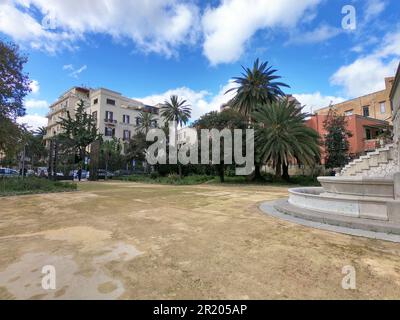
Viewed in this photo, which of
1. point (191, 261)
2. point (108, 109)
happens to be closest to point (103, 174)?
point (108, 109)

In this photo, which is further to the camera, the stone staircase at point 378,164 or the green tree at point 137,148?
the green tree at point 137,148

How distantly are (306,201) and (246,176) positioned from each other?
22.4 m

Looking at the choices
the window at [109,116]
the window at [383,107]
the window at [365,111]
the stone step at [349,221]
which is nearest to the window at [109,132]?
the window at [109,116]

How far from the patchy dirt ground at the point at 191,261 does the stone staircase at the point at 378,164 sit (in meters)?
9.07

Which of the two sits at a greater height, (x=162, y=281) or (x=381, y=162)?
(x=381, y=162)

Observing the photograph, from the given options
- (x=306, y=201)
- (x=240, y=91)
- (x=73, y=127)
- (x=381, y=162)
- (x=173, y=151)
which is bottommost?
(x=306, y=201)

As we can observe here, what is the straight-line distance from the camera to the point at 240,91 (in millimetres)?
30938

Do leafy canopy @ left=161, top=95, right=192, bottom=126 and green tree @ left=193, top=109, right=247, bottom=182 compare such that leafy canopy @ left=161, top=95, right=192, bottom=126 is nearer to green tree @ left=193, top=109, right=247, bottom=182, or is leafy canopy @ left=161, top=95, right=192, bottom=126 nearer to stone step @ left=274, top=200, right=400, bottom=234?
green tree @ left=193, top=109, right=247, bottom=182

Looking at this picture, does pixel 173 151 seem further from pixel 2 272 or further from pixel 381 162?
pixel 2 272

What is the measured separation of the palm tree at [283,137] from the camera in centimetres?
2236

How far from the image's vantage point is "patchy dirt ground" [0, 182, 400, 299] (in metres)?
2.64

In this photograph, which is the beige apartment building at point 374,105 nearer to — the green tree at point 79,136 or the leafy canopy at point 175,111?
the leafy canopy at point 175,111

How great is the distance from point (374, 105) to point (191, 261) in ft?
147

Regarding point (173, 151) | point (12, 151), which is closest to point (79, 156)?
point (173, 151)
